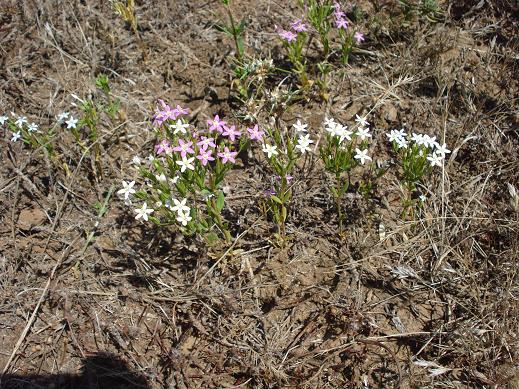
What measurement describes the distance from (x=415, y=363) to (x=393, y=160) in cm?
157

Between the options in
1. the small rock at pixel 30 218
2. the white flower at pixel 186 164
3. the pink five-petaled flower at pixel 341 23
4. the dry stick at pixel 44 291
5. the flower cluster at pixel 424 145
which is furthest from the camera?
the pink five-petaled flower at pixel 341 23

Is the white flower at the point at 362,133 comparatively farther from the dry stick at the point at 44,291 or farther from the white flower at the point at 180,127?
the dry stick at the point at 44,291

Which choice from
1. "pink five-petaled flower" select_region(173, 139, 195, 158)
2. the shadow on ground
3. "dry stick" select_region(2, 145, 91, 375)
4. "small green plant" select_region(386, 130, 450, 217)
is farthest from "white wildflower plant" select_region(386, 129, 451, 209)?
"dry stick" select_region(2, 145, 91, 375)

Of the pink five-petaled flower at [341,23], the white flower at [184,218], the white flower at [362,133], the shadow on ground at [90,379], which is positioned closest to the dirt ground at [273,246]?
the shadow on ground at [90,379]

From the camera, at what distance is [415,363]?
2787mm

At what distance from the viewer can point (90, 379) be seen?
2885mm

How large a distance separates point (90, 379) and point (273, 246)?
1420mm

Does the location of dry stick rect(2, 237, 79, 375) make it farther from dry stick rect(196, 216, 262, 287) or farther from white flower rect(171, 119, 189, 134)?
white flower rect(171, 119, 189, 134)

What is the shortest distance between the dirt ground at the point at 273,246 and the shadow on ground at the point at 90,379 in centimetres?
1

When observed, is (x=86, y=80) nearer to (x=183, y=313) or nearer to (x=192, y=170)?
(x=192, y=170)

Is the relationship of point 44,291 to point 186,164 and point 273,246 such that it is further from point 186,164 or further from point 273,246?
point 273,246

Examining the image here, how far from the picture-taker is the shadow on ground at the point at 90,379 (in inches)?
114

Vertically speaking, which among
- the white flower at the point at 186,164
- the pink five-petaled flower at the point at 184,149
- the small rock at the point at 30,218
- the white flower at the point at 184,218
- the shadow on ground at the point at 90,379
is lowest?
the shadow on ground at the point at 90,379

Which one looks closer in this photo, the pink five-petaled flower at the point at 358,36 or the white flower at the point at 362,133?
the white flower at the point at 362,133
